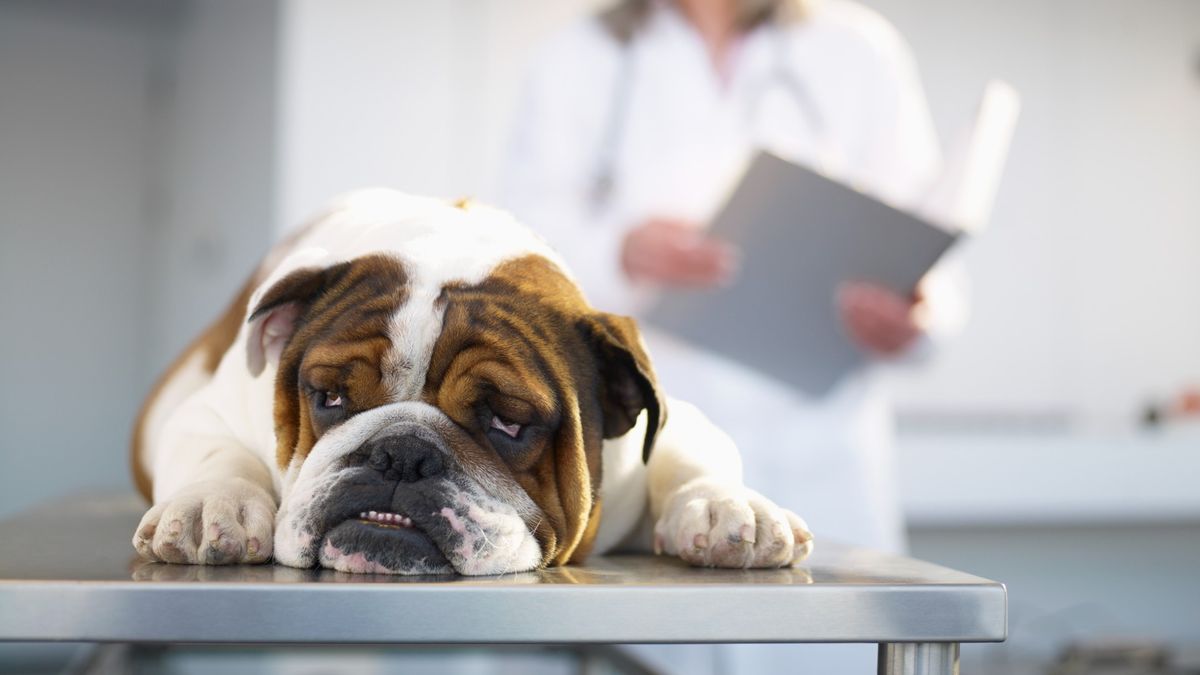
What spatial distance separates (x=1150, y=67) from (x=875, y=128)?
2187mm

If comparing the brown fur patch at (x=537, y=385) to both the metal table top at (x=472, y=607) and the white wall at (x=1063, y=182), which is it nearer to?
the metal table top at (x=472, y=607)

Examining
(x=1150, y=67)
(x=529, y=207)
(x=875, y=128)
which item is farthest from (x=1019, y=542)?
(x=529, y=207)

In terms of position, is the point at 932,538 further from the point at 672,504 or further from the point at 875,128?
the point at 672,504

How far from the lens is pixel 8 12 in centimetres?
474

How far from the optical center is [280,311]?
909 millimetres

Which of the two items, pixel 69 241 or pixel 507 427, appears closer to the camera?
pixel 507 427

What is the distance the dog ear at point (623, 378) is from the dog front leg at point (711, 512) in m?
0.06

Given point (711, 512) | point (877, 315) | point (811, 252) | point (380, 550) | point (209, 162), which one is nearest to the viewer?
point (380, 550)

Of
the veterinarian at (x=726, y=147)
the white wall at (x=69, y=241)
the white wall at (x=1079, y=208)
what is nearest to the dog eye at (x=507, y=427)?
the veterinarian at (x=726, y=147)

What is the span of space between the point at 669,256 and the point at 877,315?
36 cm

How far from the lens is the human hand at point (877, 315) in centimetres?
189

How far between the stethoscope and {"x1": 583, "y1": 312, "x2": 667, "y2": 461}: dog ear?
1563 mm

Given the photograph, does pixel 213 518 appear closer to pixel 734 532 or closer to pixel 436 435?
pixel 436 435

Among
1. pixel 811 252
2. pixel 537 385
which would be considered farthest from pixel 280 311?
pixel 811 252
